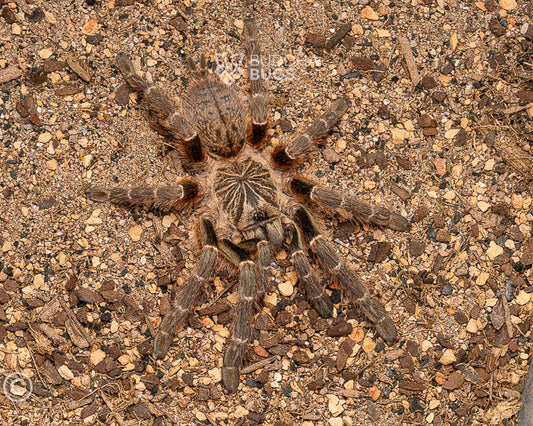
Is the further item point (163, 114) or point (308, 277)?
point (163, 114)

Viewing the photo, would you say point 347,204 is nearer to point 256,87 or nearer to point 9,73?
point 256,87

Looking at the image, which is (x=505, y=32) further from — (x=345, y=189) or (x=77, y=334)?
(x=77, y=334)

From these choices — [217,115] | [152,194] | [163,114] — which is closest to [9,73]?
[163,114]

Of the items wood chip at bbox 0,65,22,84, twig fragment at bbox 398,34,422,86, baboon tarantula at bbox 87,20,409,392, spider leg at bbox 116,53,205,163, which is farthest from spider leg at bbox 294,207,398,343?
wood chip at bbox 0,65,22,84

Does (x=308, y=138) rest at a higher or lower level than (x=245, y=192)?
higher

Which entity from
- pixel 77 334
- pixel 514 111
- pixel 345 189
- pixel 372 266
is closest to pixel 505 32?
pixel 514 111

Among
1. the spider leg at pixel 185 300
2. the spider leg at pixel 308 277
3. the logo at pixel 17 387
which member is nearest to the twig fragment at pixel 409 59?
the spider leg at pixel 308 277
